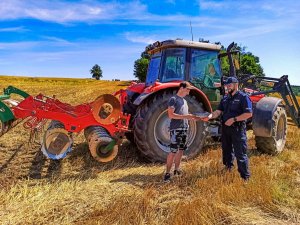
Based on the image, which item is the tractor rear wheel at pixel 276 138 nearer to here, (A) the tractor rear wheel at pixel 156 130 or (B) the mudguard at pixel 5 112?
(A) the tractor rear wheel at pixel 156 130

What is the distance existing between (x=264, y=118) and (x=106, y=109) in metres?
2.83

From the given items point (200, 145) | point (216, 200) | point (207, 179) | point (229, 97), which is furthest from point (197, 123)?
point (216, 200)

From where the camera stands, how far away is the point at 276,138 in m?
7.05

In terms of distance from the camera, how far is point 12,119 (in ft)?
18.2

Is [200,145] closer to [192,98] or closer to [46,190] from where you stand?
[192,98]

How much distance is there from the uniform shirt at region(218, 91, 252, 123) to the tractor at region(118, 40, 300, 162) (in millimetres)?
1055

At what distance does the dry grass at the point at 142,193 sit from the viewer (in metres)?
3.83

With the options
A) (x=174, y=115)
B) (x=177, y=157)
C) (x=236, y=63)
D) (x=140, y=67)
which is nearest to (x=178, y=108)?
(x=174, y=115)

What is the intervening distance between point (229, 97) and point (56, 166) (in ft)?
9.90

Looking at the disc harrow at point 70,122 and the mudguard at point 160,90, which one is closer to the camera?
the disc harrow at point 70,122

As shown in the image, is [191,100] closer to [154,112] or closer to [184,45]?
[154,112]

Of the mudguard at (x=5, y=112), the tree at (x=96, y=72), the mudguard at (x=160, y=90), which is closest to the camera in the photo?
the mudguard at (x=5, y=112)

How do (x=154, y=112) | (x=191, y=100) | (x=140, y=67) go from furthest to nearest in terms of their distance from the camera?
(x=140, y=67) < (x=191, y=100) < (x=154, y=112)

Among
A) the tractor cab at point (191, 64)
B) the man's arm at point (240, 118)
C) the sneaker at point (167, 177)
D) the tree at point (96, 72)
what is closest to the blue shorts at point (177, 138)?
the sneaker at point (167, 177)
